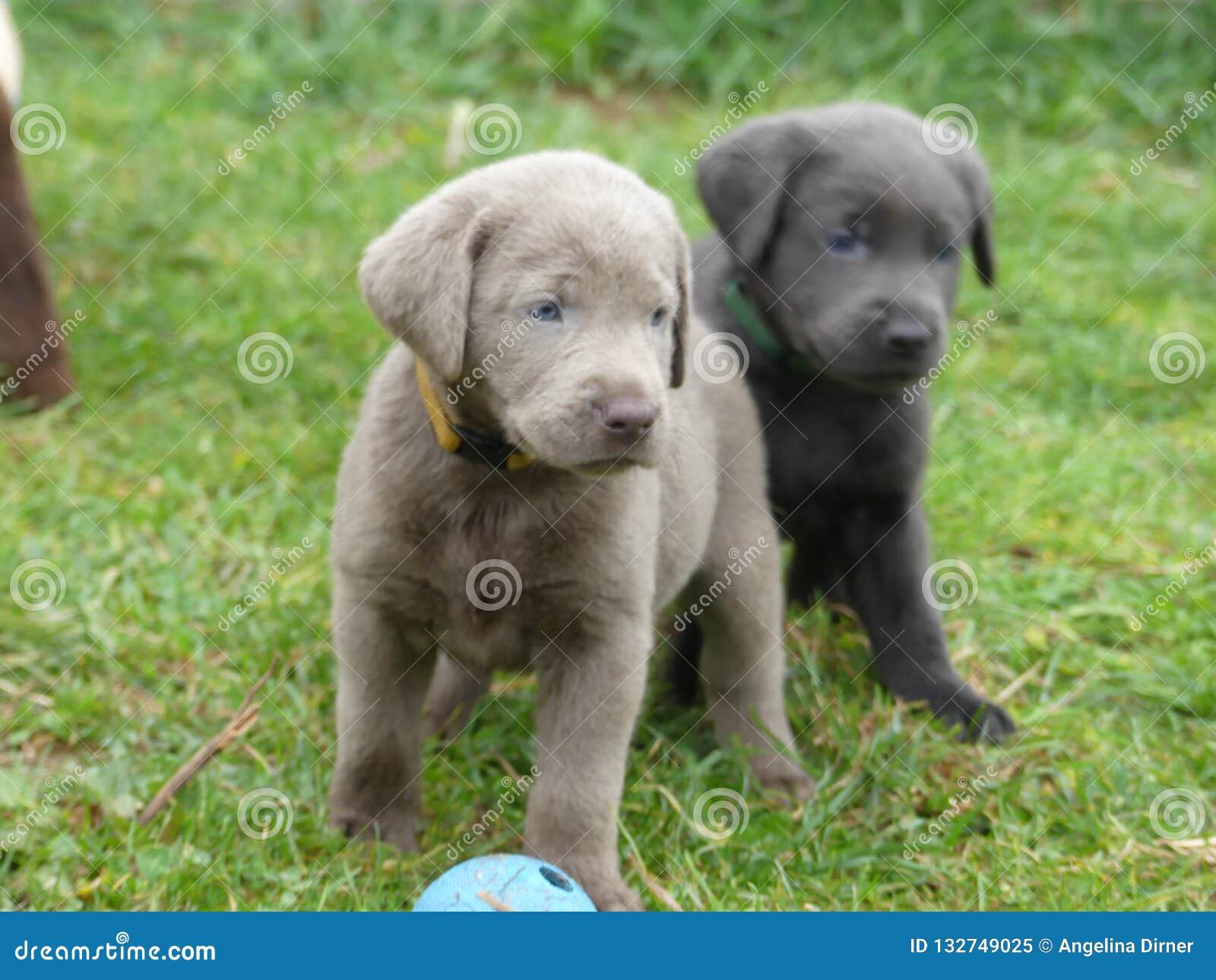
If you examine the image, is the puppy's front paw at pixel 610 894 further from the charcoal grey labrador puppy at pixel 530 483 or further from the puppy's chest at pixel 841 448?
the puppy's chest at pixel 841 448

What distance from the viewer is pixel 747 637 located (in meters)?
4.22

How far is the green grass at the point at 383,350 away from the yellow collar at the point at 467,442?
3.46ft

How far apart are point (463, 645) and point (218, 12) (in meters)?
6.62

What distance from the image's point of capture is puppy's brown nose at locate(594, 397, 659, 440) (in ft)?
10.1

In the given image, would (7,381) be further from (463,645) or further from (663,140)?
(663,140)

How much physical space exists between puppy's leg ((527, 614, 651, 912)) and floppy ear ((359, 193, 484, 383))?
76 cm

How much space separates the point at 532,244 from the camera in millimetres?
3207

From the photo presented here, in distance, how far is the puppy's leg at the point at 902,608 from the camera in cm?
459

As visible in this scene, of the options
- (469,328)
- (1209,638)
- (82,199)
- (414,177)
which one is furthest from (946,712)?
(82,199)

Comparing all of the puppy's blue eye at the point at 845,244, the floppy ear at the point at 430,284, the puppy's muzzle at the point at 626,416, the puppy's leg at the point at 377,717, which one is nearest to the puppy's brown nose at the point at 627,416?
the puppy's muzzle at the point at 626,416

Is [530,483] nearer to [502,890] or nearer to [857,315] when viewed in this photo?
[502,890]

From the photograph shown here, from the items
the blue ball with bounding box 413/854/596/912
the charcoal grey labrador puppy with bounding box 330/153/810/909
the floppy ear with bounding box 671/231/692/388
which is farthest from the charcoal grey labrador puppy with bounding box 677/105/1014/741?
the blue ball with bounding box 413/854/596/912

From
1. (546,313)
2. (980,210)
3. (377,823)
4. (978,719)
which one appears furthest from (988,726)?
(546,313)

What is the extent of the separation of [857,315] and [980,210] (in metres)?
0.76
